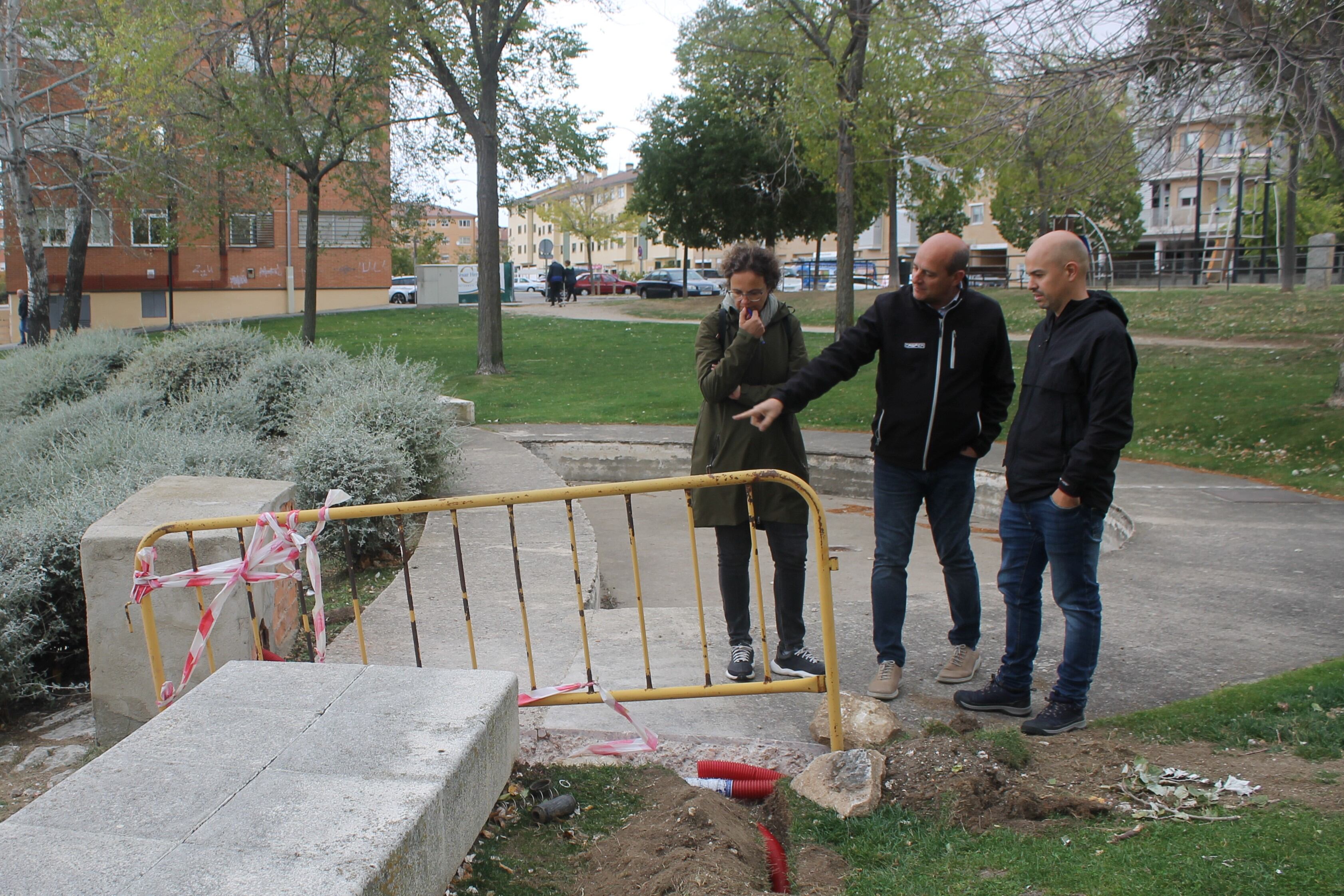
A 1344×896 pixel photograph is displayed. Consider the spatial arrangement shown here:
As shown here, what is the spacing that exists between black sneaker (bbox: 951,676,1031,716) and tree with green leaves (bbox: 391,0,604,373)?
15145mm

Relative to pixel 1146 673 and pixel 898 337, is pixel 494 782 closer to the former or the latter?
pixel 898 337

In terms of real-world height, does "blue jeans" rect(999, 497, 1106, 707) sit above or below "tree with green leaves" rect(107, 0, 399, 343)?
below

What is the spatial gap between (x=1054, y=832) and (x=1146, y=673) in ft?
5.58

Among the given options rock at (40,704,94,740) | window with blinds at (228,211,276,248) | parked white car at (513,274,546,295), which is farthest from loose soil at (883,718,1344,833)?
parked white car at (513,274,546,295)

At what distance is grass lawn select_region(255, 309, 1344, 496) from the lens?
10.6 metres

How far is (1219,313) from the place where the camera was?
22312 millimetres

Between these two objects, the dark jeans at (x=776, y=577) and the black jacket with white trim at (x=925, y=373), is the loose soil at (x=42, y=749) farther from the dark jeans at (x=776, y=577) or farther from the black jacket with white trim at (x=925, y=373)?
the black jacket with white trim at (x=925, y=373)

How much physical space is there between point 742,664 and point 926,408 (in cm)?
130

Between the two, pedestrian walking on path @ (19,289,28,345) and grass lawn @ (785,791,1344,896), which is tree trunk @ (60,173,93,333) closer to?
pedestrian walking on path @ (19,289,28,345)

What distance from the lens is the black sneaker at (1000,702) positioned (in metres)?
4.05

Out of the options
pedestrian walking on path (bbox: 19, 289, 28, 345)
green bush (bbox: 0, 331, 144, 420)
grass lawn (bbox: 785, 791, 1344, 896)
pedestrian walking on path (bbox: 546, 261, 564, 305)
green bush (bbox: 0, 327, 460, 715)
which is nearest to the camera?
grass lawn (bbox: 785, 791, 1344, 896)

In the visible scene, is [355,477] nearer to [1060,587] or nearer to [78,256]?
[1060,587]

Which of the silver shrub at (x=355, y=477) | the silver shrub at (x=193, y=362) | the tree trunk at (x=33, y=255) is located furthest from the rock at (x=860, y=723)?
the tree trunk at (x=33, y=255)

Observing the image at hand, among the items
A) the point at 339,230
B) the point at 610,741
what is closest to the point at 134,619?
the point at 610,741
